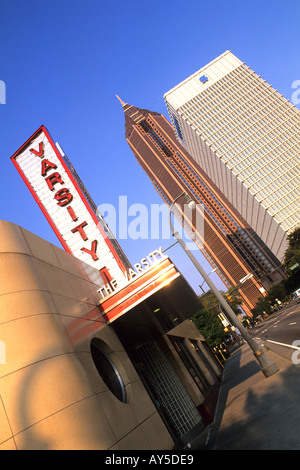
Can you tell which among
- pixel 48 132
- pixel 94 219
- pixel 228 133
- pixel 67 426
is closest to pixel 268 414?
pixel 67 426

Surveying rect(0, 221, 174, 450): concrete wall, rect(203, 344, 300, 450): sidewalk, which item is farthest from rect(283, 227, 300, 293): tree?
rect(0, 221, 174, 450): concrete wall

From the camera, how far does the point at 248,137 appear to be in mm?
→ 118625

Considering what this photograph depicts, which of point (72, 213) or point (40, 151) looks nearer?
point (72, 213)

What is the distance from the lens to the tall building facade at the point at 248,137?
110 meters

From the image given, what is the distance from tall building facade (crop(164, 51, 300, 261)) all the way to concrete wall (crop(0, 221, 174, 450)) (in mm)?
103017

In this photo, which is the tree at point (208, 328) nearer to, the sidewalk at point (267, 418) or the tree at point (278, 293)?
the sidewalk at point (267, 418)

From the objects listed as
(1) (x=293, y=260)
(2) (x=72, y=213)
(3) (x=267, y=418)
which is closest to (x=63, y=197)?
(2) (x=72, y=213)

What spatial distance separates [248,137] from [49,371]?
405 feet

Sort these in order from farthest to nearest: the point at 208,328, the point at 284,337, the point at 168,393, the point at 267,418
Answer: the point at 208,328 < the point at 284,337 < the point at 168,393 < the point at 267,418

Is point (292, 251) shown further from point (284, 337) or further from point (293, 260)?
point (284, 337)

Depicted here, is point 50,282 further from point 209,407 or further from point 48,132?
point 48,132

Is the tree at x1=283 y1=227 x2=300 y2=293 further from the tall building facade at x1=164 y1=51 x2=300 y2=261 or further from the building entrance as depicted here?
the building entrance

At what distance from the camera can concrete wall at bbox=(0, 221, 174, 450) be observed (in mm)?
6945

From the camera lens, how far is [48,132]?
2217cm
